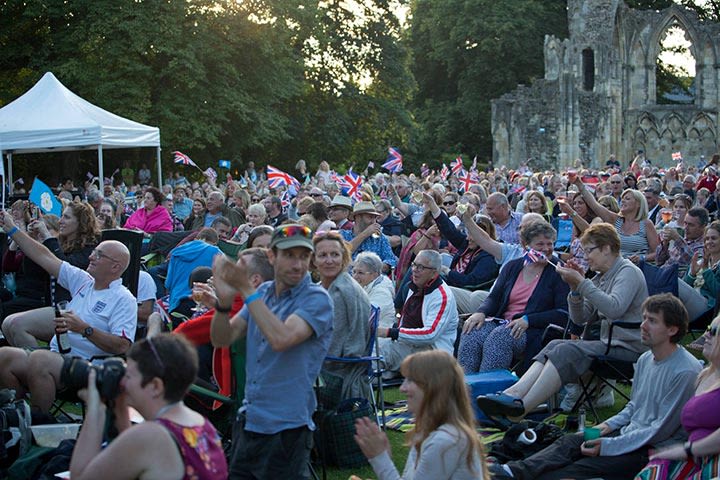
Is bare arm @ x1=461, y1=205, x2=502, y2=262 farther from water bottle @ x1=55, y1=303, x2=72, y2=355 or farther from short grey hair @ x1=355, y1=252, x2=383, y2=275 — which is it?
water bottle @ x1=55, y1=303, x2=72, y2=355

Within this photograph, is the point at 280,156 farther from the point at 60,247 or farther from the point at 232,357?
the point at 232,357

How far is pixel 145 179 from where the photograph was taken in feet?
109

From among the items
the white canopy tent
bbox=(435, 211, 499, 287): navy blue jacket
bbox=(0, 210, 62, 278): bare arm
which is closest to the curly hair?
bbox=(0, 210, 62, 278): bare arm

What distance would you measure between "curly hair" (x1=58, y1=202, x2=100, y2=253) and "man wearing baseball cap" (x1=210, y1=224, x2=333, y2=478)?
4.81 metres

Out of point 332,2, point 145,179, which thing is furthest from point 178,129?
point 332,2

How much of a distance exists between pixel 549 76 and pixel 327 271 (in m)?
40.8

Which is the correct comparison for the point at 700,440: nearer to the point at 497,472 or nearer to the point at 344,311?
Result: the point at 497,472

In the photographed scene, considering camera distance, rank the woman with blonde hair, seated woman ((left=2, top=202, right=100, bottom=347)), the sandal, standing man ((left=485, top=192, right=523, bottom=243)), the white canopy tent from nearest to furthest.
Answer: the sandal < seated woman ((left=2, top=202, right=100, bottom=347)) < the woman with blonde hair < standing man ((left=485, top=192, right=523, bottom=243)) < the white canopy tent

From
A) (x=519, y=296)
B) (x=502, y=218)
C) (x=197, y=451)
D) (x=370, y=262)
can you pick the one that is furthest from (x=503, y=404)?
(x=502, y=218)

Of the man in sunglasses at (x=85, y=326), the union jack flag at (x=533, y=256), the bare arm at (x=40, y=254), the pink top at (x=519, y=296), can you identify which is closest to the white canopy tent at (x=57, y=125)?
the bare arm at (x=40, y=254)

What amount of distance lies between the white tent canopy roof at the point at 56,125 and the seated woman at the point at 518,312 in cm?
1239

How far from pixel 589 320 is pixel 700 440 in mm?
2474

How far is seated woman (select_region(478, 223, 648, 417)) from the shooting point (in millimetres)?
7777

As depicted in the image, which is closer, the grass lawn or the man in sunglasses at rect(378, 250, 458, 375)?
the grass lawn
